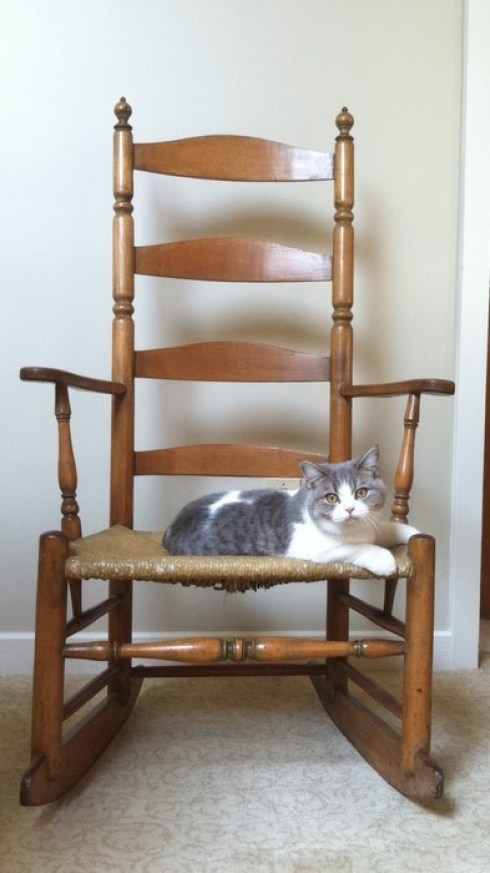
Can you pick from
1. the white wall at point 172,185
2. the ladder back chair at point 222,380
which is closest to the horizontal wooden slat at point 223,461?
the ladder back chair at point 222,380

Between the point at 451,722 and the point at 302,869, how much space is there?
49 cm

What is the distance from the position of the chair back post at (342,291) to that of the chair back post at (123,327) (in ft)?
1.10

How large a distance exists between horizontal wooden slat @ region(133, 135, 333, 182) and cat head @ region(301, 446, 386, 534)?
0.55 metres

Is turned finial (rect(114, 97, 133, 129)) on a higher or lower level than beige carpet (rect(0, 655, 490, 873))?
higher

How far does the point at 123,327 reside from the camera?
4.11 feet

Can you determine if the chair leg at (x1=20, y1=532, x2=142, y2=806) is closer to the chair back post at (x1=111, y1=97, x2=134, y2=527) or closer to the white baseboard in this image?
the chair back post at (x1=111, y1=97, x2=134, y2=527)

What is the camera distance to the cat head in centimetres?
95

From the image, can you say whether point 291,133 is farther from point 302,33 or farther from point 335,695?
point 335,695

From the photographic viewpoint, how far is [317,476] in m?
1.00

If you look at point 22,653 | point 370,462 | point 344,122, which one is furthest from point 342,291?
point 22,653

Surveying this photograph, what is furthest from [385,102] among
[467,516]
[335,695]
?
[335,695]

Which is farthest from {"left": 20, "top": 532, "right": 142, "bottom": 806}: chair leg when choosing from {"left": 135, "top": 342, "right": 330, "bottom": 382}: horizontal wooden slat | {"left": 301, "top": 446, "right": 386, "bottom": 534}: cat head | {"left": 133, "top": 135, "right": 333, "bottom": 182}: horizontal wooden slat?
{"left": 133, "top": 135, "right": 333, "bottom": 182}: horizontal wooden slat

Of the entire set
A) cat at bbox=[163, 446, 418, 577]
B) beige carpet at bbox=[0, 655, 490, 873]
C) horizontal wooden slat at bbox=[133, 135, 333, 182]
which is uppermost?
horizontal wooden slat at bbox=[133, 135, 333, 182]

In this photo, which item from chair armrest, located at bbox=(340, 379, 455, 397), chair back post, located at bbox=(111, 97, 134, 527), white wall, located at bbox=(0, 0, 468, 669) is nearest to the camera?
chair armrest, located at bbox=(340, 379, 455, 397)
